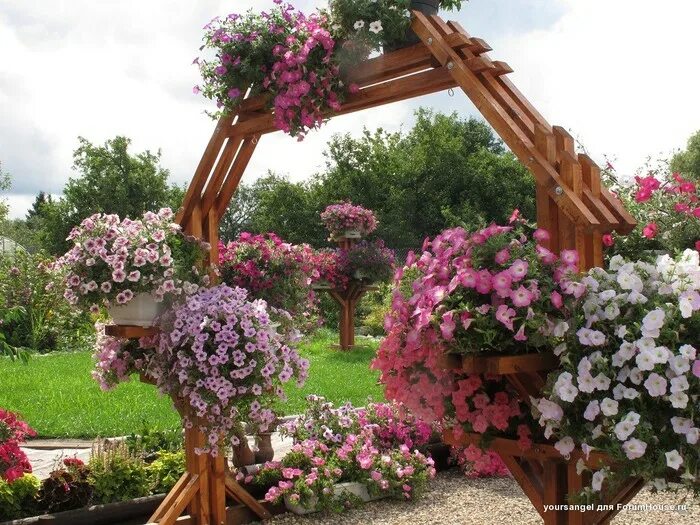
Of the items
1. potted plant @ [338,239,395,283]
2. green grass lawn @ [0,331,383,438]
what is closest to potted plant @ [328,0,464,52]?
green grass lawn @ [0,331,383,438]

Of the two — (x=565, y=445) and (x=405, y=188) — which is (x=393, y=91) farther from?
(x=405, y=188)

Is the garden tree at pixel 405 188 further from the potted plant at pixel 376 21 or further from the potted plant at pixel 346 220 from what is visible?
the potted plant at pixel 376 21

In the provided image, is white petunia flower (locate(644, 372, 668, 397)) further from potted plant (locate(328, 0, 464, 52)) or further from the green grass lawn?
the green grass lawn

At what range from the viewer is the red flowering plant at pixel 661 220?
385cm

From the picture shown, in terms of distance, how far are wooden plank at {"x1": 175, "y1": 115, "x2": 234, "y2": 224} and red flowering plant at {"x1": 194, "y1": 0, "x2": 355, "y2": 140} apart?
178 millimetres

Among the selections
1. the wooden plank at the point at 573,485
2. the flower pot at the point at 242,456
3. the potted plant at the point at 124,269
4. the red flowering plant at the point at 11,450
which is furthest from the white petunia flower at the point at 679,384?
the flower pot at the point at 242,456

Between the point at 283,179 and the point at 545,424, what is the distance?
19.3 meters

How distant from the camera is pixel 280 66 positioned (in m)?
3.56

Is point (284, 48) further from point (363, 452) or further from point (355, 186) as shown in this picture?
point (355, 186)

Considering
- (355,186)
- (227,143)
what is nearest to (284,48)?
(227,143)

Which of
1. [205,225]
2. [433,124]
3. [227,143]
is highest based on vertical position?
[433,124]

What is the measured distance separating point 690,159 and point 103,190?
1647 cm

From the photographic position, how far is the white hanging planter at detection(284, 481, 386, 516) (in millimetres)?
4160

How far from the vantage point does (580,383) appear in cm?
224
